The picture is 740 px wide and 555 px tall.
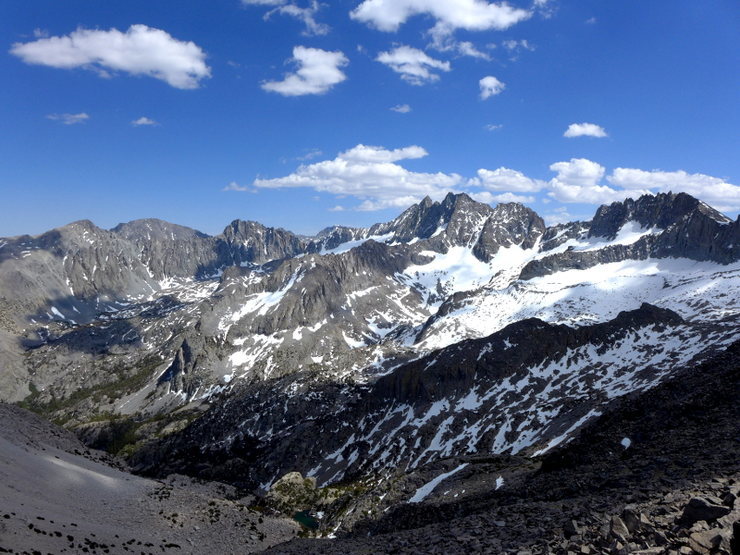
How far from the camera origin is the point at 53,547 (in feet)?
133

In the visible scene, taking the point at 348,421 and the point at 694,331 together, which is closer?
the point at 694,331

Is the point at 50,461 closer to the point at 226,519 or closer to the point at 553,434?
the point at 226,519

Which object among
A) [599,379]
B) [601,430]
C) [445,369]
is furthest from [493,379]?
[601,430]

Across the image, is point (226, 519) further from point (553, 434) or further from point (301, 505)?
point (553, 434)

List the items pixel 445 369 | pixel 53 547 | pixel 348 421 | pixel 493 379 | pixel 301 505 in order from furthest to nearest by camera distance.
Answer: pixel 348 421, pixel 445 369, pixel 493 379, pixel 301 505, pixel 53 547

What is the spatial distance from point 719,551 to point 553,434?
94.6m

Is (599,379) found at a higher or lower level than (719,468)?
lower

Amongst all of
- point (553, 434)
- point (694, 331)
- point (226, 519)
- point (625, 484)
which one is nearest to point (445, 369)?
point (553, 434)

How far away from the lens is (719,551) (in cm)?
1764

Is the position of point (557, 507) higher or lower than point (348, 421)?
higher

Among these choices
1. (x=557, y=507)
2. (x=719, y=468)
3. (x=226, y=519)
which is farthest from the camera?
(x=226, y=519)

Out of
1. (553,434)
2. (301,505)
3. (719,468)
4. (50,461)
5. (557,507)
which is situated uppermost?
(719,468)

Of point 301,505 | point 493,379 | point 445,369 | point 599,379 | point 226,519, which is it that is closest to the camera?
point 226,519

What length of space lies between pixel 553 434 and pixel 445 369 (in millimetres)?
67351
